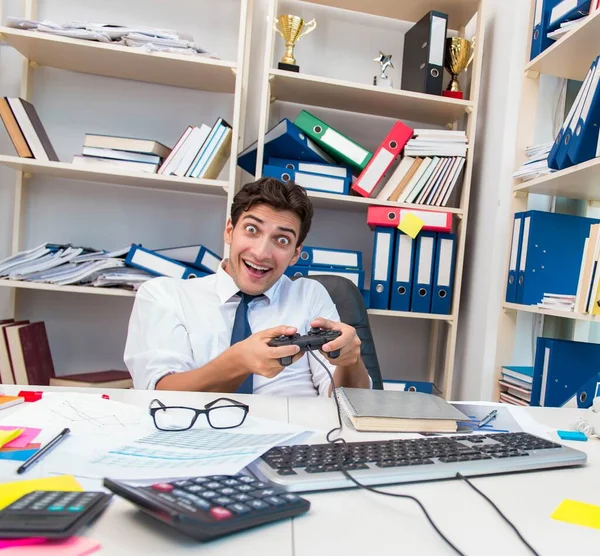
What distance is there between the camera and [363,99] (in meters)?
2.10

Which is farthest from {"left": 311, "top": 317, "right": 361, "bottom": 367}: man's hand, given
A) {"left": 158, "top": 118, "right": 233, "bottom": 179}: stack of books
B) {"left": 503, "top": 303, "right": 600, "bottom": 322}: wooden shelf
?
{"left": 158, "top": 118, "right": 233, "bottom": 179}: stack of books

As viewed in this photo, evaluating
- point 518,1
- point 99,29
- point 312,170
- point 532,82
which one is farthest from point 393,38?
point 99,29

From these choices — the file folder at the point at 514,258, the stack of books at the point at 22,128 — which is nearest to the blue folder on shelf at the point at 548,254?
the file folder at the point at 514,258

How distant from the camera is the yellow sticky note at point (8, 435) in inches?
23.7

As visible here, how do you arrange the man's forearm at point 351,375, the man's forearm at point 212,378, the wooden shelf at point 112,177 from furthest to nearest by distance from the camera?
the wooden shelf at point 112,177
the man's forearm at point 351,375
the man's forearm at point 212,378

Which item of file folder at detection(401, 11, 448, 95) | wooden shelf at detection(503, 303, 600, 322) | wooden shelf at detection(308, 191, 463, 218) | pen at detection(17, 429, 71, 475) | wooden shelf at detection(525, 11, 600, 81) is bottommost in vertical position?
pen at detection(17, 429, 71, 475)

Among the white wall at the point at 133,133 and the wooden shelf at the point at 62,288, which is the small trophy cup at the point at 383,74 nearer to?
the white wall at the point at 133,133

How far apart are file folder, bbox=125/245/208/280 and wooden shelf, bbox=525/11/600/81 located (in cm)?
156

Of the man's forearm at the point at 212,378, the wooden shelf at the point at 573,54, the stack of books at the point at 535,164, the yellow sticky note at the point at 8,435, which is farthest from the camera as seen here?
the stack of books at the point at 535,164

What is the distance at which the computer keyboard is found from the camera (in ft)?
1.78

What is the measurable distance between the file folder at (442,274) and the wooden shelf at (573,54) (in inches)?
28.4

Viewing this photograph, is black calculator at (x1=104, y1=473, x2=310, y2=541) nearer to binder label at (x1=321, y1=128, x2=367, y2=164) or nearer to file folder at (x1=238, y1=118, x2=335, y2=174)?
file folder at (x1=238, y1=118, x2=335, y2=174)

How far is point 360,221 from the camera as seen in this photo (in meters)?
2.33

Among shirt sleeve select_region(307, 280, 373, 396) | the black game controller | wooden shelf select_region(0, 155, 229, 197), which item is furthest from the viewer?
wooden shelf select_region(0, 155, 229, 197)
